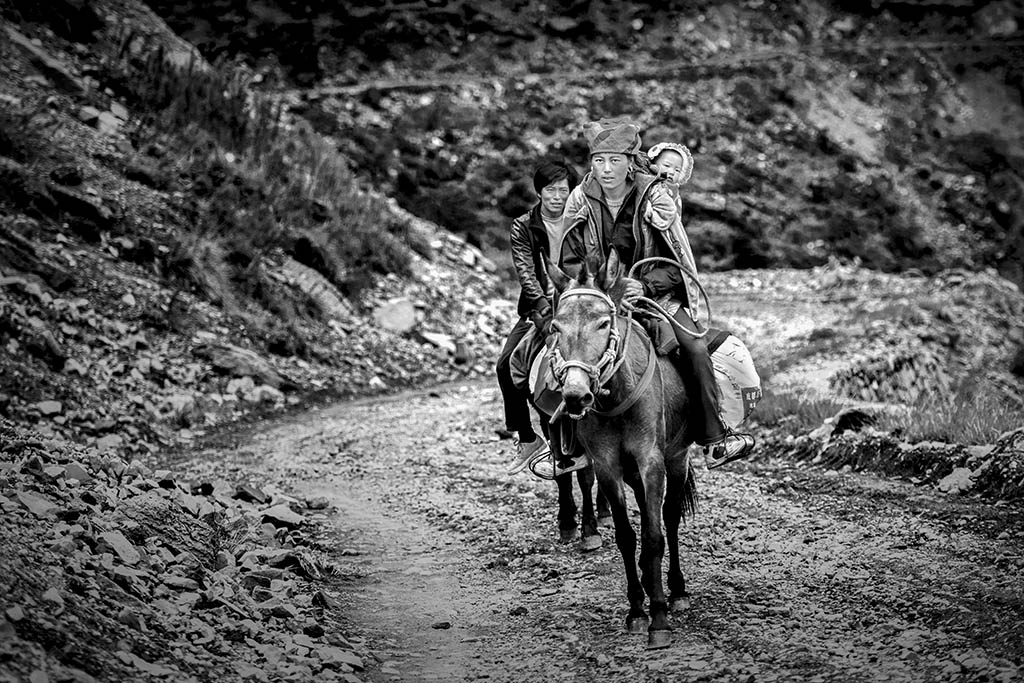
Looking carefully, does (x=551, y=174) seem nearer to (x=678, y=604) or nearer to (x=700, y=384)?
(x=700, y=384)

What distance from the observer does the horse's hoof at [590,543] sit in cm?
759

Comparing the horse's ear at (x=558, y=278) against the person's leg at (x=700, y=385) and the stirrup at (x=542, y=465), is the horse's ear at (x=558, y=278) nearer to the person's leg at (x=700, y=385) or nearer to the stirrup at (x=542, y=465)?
the person's leg at (x=700, y=385)

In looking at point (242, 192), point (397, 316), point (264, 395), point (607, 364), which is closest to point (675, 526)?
point (607, 364)

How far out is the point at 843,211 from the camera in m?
31.8

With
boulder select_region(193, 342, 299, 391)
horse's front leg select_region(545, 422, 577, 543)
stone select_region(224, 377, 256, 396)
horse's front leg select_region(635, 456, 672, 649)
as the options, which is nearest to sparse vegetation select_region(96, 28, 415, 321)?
boulder select_region(193, 342, 299, 391)

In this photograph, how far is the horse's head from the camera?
17.4ft

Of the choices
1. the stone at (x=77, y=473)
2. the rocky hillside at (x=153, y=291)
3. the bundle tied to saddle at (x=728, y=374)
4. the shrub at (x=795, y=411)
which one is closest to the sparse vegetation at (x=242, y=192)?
the rocky hillside at (x=153, y=291)

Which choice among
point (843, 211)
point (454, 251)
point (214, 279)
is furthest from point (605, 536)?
point (843, 211)

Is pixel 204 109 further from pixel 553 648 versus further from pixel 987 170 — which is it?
pixel 987 170

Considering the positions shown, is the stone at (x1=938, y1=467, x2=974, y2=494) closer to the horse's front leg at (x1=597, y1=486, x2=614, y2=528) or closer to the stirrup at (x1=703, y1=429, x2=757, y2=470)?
the stirrup at (x1=703, y1=429, x2=757, y2=470)

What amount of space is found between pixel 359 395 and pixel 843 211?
2179 centimetres

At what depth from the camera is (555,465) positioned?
6.77m

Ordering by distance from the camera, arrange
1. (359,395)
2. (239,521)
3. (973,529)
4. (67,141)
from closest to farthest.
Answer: (973,529) → (239,521) → (359,395) → (67,141)

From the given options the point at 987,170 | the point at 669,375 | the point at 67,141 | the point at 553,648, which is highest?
the point at 987,170
